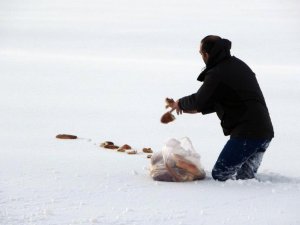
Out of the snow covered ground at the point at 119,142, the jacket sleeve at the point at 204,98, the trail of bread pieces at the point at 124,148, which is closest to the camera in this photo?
the snow covered ground at the point at 119,142

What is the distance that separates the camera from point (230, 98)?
4.09m

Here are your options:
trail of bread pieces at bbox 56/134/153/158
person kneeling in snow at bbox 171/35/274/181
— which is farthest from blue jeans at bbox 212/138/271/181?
trail of bread pieces at bbox 56/134/153/158

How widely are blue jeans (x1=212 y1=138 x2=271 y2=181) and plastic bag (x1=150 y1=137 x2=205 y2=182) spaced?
0.43ft

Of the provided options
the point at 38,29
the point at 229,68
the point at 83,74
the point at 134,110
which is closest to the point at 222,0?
the point at 38,29

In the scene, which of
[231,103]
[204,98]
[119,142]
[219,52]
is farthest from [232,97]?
[119,142]

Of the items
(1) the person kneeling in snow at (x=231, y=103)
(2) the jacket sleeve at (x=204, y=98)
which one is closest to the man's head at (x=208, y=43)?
(1) the person kneeling in snow at (x=231, y=103)

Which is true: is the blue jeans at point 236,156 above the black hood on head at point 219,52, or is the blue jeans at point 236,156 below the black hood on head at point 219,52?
below

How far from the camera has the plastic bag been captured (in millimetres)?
4195

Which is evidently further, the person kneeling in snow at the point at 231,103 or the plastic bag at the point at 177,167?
the plastic bag at the point at 177,167

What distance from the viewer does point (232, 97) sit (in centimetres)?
407

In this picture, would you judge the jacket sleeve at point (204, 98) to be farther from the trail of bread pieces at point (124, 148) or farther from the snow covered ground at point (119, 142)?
the trail of bread pieces at point (124, 148)

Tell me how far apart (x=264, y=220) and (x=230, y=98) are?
999mm

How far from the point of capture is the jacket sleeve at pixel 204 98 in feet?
13.2

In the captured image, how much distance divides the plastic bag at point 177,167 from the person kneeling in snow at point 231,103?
148 millimetres
